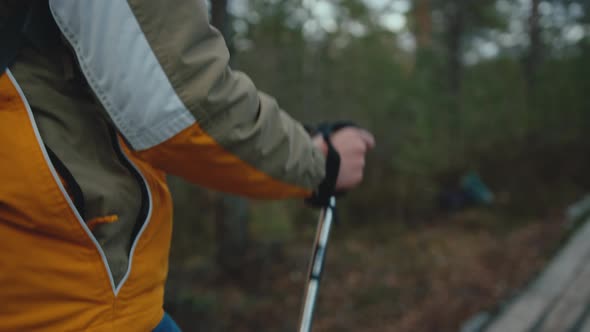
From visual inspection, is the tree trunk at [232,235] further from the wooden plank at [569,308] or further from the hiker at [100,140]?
the hiker at [100,140]

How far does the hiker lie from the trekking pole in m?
0.45

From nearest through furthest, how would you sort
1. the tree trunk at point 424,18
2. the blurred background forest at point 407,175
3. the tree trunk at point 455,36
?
1. the blurred background forest at point 407,175
2. the tree trunk at point 455,36
3. the tree trunk at point 424,18

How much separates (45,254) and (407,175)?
8.50m

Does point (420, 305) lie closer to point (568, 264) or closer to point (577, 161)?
point (568, 264)

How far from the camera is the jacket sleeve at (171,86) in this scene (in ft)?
2.71

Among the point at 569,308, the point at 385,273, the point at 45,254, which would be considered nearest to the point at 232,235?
the point at 385,273

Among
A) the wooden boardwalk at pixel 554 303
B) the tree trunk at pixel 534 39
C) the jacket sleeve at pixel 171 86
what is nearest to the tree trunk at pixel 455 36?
the tree trunk at pixel 534 39

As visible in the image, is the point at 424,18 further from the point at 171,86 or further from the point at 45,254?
the point at 45,254

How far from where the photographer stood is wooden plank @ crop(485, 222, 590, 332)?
3.07 metres

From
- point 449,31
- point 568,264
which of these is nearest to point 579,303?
point 568,264

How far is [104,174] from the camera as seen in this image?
919 mm

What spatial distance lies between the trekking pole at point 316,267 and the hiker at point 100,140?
0.45 metres

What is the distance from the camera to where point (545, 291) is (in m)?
3.60

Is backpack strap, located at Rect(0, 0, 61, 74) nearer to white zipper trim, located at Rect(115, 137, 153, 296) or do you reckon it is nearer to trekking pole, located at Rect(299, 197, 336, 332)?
white zipper trim, located at Rect(115, 137, 153, 296)
